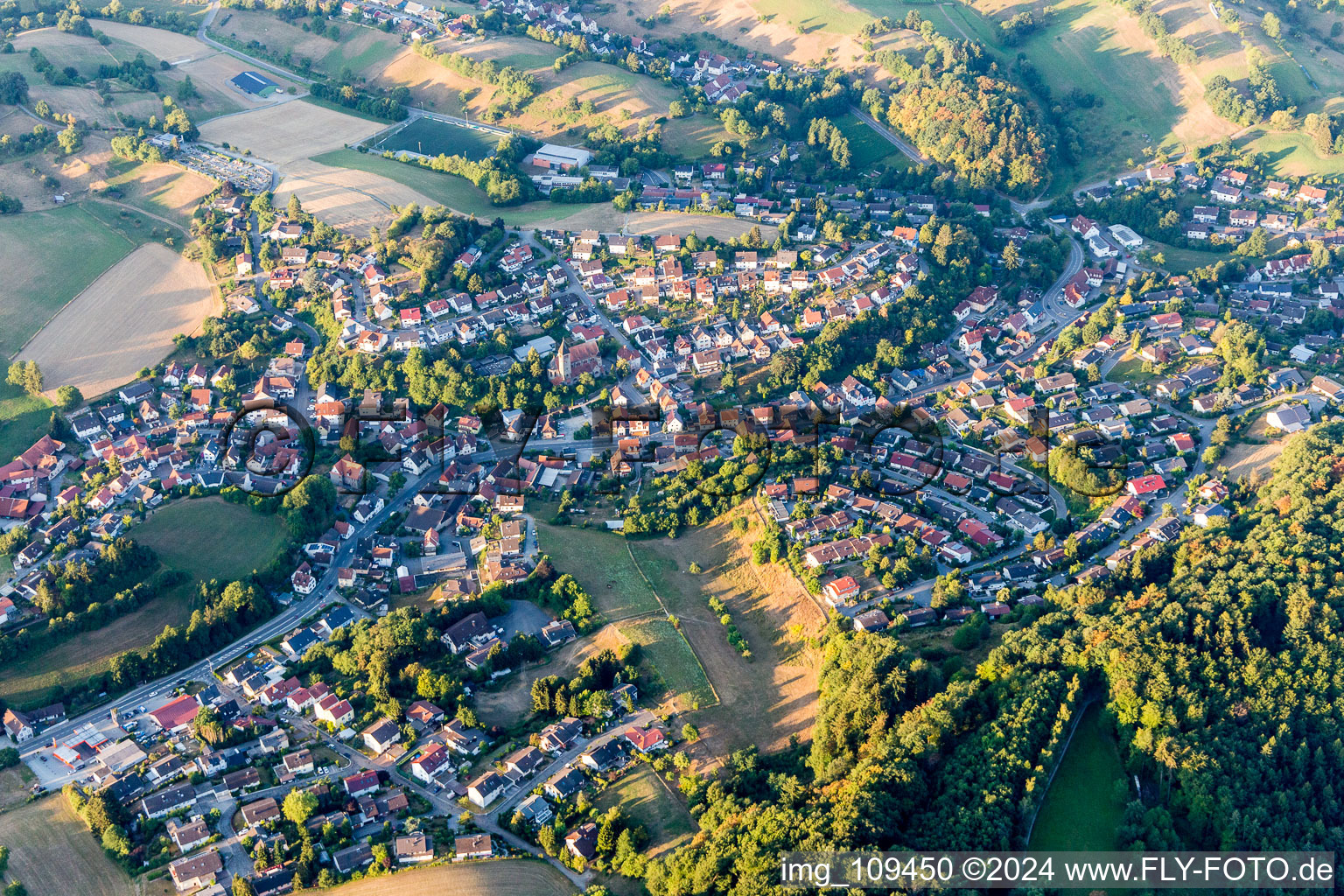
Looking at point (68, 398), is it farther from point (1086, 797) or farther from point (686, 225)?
point (1086, 797)

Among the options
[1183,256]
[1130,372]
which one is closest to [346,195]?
[1130,372]

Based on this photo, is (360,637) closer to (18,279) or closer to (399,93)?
(18,279)

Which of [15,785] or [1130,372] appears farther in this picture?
[1130,372]

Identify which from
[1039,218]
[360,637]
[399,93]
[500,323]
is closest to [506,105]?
[399,93]

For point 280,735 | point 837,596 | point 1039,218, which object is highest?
point 1039,218

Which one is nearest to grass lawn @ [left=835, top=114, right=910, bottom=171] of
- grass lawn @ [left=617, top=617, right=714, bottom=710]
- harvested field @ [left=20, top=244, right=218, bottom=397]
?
harvested field @ [left=20, top=244, right=218, bottom=397]

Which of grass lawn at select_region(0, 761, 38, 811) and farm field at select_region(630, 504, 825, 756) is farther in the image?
farm field at select_region(630, 504, 825, 756)

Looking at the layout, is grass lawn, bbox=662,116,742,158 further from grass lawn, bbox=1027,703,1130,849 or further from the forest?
grass lawn, bbox=1027,703,1130,849
